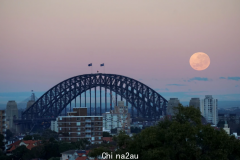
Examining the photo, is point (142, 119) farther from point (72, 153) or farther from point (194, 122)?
point (194, 122)

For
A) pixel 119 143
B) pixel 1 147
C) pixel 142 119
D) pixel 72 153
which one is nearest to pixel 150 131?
pixel 119 143

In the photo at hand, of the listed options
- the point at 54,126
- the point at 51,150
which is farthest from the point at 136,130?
the point at 51,150

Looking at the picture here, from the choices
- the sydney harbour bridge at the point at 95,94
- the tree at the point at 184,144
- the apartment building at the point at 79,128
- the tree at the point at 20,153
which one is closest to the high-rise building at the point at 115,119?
the sydney harbour bridge at the point at 95,94

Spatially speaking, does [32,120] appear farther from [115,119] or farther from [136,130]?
[136,130]

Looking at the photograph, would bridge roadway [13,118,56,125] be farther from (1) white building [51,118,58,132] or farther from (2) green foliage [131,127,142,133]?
(2) green foliage [131,127,142,133]

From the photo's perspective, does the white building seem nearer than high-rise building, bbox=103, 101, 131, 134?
Yes

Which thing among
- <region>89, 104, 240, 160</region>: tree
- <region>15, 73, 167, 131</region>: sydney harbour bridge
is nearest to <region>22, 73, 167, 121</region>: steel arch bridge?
<region>15, 73, 167, 131</region>: sydney harbour bridge

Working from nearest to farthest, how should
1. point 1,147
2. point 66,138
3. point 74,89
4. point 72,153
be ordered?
1. point 72,153
2. point 1,147
3. point 66,138
4. point 74,89
